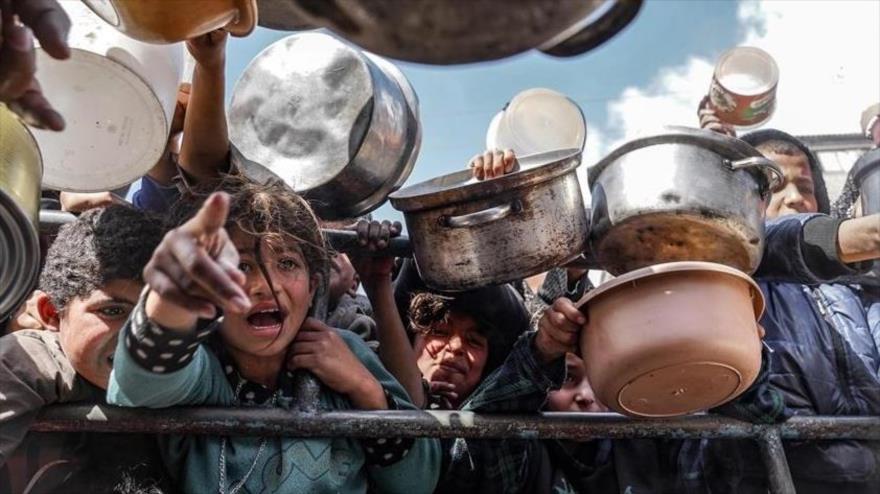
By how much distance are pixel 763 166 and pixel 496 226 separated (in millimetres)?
709

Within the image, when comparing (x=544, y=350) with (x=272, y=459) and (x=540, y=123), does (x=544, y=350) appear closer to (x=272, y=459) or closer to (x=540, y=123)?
(x=272, y=459)

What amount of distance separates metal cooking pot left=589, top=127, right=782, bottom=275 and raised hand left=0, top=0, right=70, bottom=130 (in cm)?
136

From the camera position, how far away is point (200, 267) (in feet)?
4.20

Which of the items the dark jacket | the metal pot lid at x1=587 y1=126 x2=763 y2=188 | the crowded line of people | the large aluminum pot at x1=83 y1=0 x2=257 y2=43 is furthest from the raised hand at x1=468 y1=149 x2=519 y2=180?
the large aluminum pot at x1=83 y1=0 x2=257 y2=43

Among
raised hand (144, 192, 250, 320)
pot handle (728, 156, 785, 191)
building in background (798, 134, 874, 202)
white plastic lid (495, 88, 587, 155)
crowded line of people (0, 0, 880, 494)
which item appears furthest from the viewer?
building in background (798, 134, 874, 202)

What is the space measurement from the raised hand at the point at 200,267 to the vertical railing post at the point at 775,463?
139 cm

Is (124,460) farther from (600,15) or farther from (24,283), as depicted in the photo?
(600,15)

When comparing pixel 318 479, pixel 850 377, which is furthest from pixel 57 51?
pixel 850 377

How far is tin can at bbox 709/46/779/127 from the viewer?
3900 mm

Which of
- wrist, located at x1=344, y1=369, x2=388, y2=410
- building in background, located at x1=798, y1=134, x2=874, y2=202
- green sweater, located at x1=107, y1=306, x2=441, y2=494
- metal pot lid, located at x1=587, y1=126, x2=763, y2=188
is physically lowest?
building in background, located at x1=798, y1=134, x2=874, y2=202

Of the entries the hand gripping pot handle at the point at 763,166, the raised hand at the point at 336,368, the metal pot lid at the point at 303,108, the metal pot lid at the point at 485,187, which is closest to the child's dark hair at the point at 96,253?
the raised hand at the point at 336,368

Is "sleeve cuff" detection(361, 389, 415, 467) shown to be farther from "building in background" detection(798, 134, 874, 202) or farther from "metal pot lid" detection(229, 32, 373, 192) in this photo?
"building in background" detection(798, 134, 874, 202)

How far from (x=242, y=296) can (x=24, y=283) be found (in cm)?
59

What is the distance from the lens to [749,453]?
2.47 m
